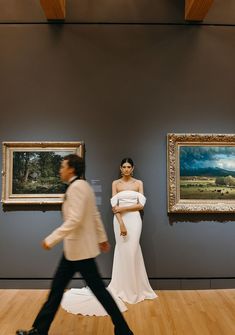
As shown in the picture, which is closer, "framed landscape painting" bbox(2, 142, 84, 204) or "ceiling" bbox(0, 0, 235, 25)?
"framed landscape painting" bbox(2, 142, 84, 204)

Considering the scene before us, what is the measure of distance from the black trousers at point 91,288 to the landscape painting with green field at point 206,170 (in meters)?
2.45

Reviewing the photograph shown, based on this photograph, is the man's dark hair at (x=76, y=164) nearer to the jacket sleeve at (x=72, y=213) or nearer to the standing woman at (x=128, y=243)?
the jacket sleeve at (x=72, y=213)

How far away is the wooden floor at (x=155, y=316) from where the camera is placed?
11.3ft

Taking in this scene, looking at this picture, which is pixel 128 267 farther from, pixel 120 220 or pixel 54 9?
pixel 54 9

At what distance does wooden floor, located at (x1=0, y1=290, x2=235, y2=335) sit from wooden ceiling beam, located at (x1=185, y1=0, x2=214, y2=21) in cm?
382

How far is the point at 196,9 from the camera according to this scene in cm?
474

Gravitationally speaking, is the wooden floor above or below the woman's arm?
below

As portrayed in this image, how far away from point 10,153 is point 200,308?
3.21 metres

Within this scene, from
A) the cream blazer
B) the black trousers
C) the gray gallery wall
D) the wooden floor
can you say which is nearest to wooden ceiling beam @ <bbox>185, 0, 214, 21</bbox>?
the gray gallery wall

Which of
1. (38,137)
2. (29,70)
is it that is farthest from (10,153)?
(29,70)

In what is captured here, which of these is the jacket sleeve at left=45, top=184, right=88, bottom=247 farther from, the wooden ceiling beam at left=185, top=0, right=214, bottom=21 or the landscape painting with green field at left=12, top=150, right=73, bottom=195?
the wooden ceiling beam at left=185, top=0, right=214, bottom=21

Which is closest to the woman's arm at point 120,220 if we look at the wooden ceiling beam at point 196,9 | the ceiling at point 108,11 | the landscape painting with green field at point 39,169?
the landscape painting with green field at point 39,169

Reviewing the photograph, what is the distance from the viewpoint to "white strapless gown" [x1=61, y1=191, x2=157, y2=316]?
14.2 feet

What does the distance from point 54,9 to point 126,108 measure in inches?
64.5
